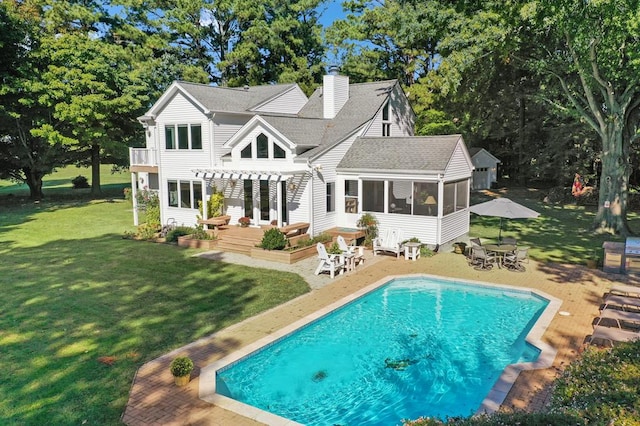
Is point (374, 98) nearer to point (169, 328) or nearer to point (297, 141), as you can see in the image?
point (297, 141)

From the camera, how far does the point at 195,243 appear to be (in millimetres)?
21500

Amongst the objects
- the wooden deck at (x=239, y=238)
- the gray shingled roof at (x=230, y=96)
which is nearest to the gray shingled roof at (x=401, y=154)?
the wooden deck at (x=239, y=238)

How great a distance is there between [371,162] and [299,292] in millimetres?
8794

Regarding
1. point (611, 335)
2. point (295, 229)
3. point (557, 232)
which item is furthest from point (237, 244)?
point (557, 232)

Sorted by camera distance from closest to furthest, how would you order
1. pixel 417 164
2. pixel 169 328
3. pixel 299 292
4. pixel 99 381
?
pixel 99 381 < pixel 169 328 < pixel 299 292 < pixel 417 164

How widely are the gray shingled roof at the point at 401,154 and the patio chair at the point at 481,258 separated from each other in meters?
3.67

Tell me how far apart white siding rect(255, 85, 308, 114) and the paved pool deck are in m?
10.2

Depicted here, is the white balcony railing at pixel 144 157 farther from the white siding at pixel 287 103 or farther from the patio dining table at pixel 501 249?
the patio dining table at pixel 501 249

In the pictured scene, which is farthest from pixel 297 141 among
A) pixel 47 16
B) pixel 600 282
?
pixel 47 16

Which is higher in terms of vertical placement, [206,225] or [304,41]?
[304,41]

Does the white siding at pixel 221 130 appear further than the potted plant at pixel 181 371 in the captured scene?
Yes

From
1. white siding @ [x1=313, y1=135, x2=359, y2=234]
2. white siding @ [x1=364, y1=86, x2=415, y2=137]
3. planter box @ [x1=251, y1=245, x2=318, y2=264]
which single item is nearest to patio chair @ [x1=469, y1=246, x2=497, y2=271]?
white siding @ [x1=313, y1=135, x2=359, y2=234]

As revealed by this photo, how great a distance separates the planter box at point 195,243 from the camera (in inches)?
836

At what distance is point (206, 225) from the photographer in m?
23.3
